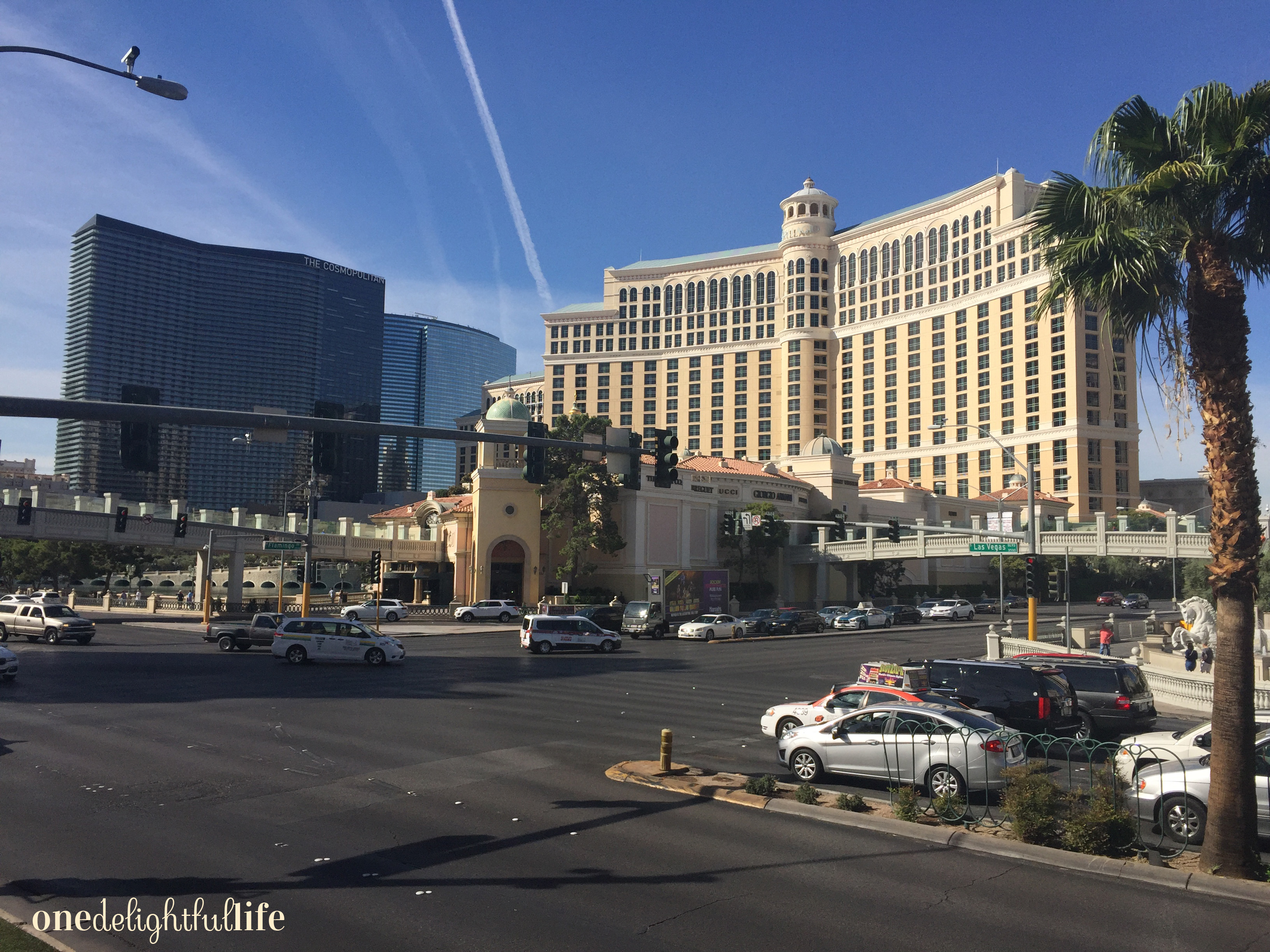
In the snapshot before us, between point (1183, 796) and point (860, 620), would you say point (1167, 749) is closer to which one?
point (1183, 796)

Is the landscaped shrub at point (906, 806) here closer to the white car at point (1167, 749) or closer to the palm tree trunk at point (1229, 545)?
the white car at point (1167, 749)

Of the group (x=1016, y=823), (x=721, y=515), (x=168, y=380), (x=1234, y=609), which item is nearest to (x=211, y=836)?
(x=1016, y=823)

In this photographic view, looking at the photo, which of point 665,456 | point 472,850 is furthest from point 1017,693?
point 472,850

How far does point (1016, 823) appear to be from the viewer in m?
10.8

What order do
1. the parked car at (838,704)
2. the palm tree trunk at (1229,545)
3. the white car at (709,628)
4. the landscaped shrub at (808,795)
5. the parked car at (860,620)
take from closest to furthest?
the palm tree trunk at (1229,545), the landscaped shrub at (808,795), the parked car at (838,704), the white car at (709,628), the parked car at (860,620)

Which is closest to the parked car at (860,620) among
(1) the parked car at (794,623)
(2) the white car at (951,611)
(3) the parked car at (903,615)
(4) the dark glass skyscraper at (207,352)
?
(3) the parked car at (903,615)

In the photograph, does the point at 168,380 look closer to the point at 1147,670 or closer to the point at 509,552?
the point at 509,552

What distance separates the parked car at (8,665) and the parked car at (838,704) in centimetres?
2072

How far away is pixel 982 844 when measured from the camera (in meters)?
10.8

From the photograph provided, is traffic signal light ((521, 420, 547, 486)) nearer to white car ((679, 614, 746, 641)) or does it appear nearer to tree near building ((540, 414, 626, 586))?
white car ((679, 614, 746, 641))

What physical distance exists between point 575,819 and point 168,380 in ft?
573

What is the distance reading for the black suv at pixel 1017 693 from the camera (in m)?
17.0

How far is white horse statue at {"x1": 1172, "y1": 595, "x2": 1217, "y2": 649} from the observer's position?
109 feet

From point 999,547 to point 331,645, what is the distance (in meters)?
24.8
